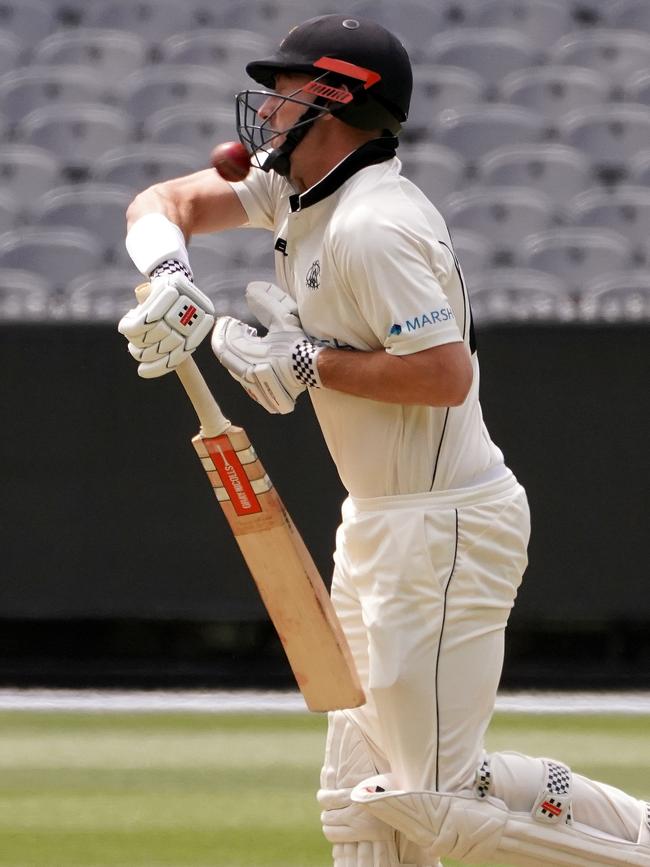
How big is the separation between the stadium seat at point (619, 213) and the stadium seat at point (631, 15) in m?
2.10

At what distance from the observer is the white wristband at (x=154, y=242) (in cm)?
314

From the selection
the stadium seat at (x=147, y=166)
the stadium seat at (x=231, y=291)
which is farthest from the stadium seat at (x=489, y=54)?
the stadium seat at (x=231, y=291)

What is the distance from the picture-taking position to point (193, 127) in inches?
387

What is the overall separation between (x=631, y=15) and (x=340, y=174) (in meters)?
8.25

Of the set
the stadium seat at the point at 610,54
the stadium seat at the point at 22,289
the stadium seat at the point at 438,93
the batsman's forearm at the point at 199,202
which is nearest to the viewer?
the batsman's forearm at the point at 199,202

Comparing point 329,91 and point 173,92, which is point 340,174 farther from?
point 173,92

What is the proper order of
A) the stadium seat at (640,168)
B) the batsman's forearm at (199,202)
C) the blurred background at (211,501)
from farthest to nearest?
the stadium seat at (640,168), the blurred background at (211,501), the batsman's forearm at (199,202)

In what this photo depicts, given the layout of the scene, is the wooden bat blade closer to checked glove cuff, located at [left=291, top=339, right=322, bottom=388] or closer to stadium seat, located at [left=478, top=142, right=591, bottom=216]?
checked glove cuff, located at [left=291, top=339, right=322, bottom=388]

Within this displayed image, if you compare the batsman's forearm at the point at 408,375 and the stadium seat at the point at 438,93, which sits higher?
the batsman's forearm at the point at 408,375

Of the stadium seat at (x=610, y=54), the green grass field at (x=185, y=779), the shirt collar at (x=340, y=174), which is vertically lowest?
the green grass field at (x=185, y=779)

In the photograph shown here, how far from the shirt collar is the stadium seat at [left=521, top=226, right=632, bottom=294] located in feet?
17.2

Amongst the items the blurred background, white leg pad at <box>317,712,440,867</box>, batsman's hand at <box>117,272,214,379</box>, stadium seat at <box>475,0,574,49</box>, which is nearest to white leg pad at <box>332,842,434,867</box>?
white leg pad at <box>317,712,440,867</box>

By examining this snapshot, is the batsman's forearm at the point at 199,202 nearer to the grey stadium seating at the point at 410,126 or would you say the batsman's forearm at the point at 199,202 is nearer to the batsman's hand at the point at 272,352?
the batsman's hand at the point at 272,352

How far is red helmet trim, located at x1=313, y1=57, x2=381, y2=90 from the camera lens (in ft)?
9.96
